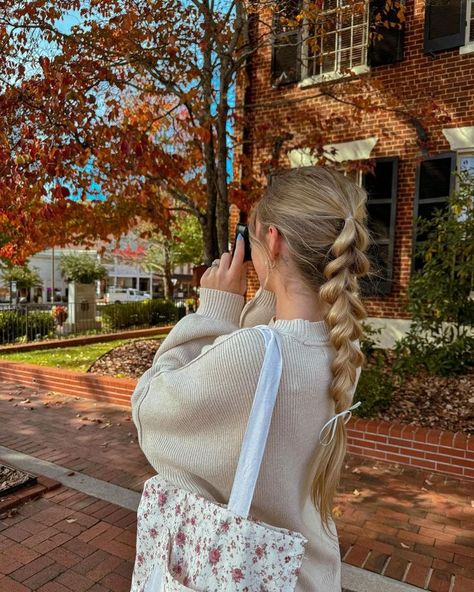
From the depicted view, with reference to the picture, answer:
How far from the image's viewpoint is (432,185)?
8062mm

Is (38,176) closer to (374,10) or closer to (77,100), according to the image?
(77,100)

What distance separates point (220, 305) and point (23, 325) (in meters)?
12.8

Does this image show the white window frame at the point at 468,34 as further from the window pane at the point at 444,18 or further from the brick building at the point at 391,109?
the window pane at the point at 444,18

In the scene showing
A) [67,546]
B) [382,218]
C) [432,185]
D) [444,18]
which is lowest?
[67,546]

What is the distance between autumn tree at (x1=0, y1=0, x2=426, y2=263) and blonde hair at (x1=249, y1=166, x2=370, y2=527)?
4.65 meters

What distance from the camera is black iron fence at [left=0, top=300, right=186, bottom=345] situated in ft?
41.1

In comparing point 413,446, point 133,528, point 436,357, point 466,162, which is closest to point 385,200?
point 466,162

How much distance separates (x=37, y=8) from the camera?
6109mm

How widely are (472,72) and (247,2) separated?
3.91 m

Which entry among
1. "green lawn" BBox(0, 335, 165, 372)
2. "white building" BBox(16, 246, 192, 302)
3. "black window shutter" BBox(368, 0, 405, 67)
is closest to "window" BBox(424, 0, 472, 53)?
"black window shutter" BBox(368, 0, 405, 67)

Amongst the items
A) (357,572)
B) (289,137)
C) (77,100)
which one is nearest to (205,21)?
(77,100)

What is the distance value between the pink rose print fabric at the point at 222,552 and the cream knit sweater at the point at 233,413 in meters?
0.07

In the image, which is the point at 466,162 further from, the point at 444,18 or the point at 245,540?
the point at 245,540

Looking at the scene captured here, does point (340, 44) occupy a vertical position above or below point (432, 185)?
above
